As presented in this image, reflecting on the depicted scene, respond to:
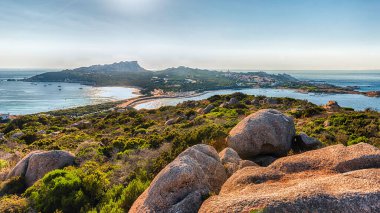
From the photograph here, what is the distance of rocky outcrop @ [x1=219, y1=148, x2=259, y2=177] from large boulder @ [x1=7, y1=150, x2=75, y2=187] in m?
8.88

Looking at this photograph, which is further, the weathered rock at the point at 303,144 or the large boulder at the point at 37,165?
the weathered rock at the point at 303,144

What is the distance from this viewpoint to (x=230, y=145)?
11.1 metres

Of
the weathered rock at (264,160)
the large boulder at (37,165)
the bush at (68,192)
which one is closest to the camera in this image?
the bush at (68,192)

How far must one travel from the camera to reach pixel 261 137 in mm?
10984

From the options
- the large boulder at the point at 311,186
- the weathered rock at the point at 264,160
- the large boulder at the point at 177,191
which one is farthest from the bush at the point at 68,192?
the weathered rock at the point at 264,160

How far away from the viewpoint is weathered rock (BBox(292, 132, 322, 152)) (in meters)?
11.7

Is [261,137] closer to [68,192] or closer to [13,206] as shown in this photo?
[68,192]

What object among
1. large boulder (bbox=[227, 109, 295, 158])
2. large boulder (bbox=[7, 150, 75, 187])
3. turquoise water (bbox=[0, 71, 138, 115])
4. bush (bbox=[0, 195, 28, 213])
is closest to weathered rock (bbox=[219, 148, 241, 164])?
large boulder (bbox=[227, 109, 295, 158])

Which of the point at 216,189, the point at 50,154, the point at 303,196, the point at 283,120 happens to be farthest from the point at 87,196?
the point at 283,120

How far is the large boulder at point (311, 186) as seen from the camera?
3.84 m

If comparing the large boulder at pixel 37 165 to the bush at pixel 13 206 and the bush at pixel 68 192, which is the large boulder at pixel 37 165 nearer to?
the bush at pixel 68 192

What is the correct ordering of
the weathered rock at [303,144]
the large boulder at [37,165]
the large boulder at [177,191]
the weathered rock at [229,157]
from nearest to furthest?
the large boulder at [177,191]
the weathered rock at [229,157]
the large boulder at [37,165]
the weathered rock at [303,144]

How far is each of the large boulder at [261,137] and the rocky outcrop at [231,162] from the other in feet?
5.82

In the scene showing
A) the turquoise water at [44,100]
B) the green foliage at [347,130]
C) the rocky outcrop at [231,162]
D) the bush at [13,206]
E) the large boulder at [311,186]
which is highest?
the large boulder at [311,186]
